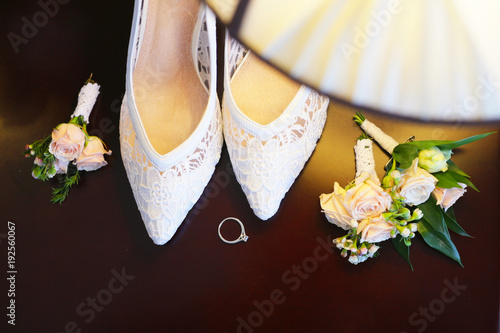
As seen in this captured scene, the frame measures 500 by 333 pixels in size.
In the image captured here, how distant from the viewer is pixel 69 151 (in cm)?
91

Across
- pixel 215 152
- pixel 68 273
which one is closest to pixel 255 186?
pixel 215 152

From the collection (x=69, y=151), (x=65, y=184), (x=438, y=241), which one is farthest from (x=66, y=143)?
(x=438, y=241)

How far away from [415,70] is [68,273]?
36.7 inches

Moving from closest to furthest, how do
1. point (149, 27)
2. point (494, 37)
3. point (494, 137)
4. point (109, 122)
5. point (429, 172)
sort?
point (494, 37)
point (149, 27)
point (429, 172)
point (494, 137)
point (109, 122)

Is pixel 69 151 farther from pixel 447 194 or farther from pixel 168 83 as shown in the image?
pixel 447 194

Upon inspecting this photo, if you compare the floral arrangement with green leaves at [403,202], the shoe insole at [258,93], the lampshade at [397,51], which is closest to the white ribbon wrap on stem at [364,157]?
the floral arrangement with green leaves at [403,202]

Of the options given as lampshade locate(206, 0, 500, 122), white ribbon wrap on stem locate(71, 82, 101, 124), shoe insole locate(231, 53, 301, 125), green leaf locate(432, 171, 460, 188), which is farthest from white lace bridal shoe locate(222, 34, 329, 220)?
lampshade locate(206, 0, 500, 122)

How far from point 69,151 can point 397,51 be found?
845mm

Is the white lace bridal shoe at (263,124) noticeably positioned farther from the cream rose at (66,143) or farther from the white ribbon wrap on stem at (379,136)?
the cream rose at (66,143)

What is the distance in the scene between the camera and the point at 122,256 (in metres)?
0.96

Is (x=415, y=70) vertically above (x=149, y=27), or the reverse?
(x=415, y=70)

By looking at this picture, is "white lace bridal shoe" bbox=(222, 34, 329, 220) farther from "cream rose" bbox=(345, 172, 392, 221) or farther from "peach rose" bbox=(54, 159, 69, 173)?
"peach rose" bbox=(54, 159, 69, 173)

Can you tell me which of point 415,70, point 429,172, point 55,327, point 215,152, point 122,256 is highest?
point 415,70

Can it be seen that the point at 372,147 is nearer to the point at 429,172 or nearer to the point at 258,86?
the point at 429,172
